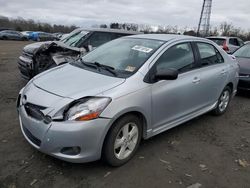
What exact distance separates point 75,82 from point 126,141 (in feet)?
3.26

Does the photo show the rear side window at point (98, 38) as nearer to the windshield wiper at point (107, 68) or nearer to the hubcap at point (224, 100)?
the windshield wiper at point (107, 68)

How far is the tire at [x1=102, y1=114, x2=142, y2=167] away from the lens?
121 inches

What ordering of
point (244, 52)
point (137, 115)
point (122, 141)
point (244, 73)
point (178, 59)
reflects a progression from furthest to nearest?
point (244, 52)
point (244, 73)
point (178, 59)
point (137, 115)
point (122, 141)

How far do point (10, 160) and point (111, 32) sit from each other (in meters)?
5.43

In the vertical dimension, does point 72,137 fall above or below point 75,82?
below

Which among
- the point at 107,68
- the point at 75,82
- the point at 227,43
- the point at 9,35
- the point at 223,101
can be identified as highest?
the point at 107,68

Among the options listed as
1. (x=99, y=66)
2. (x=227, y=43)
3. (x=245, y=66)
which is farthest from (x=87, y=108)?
(x=227, y=43)

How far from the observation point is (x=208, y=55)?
479cm

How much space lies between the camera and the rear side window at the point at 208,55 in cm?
459

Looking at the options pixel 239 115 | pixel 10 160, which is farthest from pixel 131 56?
pixel 239 115

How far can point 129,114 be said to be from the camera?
10.6 feet

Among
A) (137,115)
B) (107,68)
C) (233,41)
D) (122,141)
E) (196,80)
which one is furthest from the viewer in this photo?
(233,41)

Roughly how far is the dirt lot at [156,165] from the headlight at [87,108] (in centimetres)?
75

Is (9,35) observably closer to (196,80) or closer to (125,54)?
(125,54)
